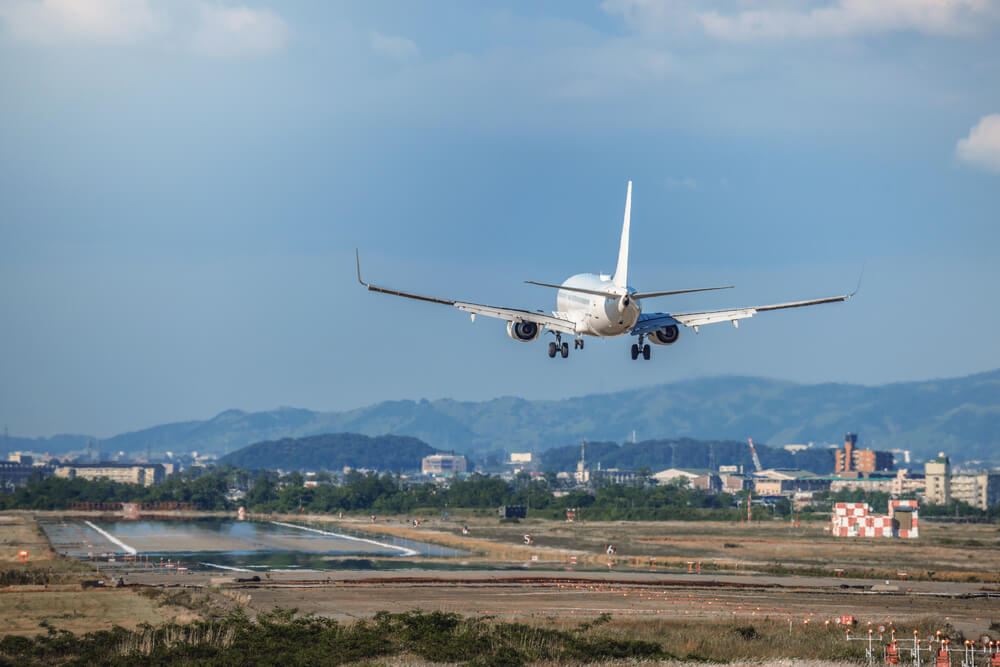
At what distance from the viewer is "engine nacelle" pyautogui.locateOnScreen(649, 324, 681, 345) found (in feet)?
233

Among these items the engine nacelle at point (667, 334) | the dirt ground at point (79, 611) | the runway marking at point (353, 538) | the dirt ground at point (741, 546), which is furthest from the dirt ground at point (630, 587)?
the engine nacelle at point (667, 334)

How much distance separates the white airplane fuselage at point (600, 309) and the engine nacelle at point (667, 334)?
3.56m

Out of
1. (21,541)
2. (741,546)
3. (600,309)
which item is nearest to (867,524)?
(741,546)

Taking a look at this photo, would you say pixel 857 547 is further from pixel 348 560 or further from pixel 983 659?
pixel 983 659

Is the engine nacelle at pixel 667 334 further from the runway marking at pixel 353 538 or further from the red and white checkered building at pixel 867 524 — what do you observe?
the red and white checkered building at pixel 867 524

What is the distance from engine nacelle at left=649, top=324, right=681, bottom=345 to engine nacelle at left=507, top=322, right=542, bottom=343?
6.21 meters

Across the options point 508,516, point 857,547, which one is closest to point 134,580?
point 857,547

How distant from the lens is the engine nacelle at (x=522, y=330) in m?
73.1

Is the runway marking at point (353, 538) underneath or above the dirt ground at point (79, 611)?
above

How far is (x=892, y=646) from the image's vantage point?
56.9 meters

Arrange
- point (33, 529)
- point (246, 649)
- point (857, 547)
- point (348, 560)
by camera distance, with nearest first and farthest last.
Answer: point (246, 649)
point (348, 560)
point (857, 547)
point (33, 529)

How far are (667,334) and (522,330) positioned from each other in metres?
7.60

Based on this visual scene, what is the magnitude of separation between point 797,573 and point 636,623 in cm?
3655

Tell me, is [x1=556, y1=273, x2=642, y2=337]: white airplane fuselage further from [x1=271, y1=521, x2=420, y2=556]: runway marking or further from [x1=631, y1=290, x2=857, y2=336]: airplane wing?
[x1=271, y1=521, x2=420, y2=556]: runway marking
